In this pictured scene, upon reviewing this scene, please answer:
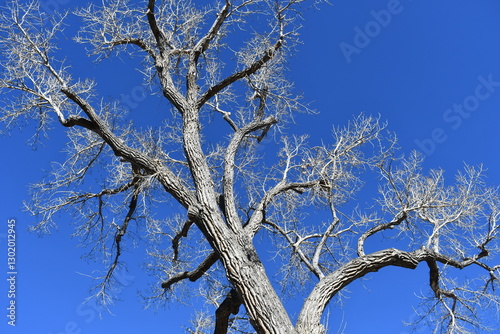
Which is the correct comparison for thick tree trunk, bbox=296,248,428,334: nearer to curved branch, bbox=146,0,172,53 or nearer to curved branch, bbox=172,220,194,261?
curved branch, bbox=172,220,194,261

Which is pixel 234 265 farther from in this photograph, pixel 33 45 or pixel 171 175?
pixel 33 45

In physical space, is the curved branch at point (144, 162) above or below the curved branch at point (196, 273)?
above

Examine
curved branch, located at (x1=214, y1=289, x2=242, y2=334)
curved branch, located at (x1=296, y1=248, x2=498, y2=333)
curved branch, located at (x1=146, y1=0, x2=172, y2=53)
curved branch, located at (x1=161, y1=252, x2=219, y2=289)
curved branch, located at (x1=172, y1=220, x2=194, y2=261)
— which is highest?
curved branch, located at (x1=146, y1=0, x2=172, y2=53)

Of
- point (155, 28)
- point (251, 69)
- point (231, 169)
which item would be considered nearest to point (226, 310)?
Answer: point (231, 169)

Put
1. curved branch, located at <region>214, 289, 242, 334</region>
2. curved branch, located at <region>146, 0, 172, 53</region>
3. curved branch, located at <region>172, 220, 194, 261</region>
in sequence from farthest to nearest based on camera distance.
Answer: curved branch, located at <region>146, 0, 172, 53</region> < curved branch, located at <region>172, 220, 194, 261</region> < curved branch, located at <region>214, 289, 242, 334</region>

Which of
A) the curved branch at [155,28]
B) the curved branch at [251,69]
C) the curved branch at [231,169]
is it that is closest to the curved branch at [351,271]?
the curved branch at [231,169]

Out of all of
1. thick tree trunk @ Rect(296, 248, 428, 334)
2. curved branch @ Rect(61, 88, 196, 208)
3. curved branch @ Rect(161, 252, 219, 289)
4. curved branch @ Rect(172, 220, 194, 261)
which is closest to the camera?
thick tree trunk @ Rect(296, 248, 428, 334)

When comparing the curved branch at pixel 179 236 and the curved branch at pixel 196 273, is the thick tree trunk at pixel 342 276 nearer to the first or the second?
the curved branch at pixel 196 273

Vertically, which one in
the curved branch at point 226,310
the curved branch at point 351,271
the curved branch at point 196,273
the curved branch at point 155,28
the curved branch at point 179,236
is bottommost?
the curved branch at point 351,271

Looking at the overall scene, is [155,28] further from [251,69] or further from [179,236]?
[179,236]

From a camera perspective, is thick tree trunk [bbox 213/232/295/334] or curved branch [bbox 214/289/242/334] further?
curved branch [bbox 214/289/242/334]

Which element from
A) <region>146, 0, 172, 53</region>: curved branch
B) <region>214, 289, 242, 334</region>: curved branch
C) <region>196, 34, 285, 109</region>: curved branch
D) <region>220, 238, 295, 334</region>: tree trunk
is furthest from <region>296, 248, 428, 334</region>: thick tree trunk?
<region>146, 0, 172, 53</region>: curved branch

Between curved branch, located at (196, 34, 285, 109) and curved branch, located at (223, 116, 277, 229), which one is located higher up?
curved branch, located at (196, 34, 285, 109)

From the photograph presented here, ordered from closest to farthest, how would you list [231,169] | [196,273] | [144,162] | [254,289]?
[254,289] < [144,162] < [231,169] < [196,273]
